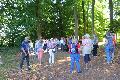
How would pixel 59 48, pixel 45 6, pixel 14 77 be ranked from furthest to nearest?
pixel 45 6
pixel 59 48
pixel 14 77

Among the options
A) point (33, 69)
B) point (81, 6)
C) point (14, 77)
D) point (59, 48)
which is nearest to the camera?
point (14, 77)

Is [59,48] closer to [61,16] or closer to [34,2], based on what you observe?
[34,2]

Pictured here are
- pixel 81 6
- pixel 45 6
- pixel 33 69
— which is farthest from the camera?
pixel 81 6

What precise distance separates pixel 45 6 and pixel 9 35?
6064 mm

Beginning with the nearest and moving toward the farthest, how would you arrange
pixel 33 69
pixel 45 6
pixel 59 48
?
pixel 33 69, pixel 59 48, pixel 45 6

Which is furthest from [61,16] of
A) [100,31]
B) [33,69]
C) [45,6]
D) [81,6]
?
[33,69]

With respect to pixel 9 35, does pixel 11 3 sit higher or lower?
higher

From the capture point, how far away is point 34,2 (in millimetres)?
40688

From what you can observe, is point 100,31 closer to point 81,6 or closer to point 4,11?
point 81,6

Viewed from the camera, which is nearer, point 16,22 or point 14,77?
point 14,77

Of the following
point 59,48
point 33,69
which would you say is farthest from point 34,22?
point 33,69

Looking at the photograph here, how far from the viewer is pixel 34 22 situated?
39.9 m

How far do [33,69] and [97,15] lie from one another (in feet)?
146

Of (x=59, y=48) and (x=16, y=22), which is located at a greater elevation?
(x=16, y=22)
